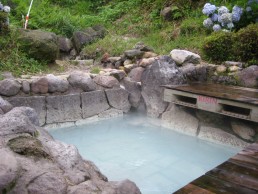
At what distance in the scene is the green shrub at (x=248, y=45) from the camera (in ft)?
16.7

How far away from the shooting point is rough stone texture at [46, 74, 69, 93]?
4.73 meters

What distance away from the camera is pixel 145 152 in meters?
4.15

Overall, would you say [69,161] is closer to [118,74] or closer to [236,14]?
[118,74]

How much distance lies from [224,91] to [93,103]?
7.08ft

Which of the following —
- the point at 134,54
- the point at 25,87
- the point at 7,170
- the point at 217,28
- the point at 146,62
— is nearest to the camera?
the point at 7,170

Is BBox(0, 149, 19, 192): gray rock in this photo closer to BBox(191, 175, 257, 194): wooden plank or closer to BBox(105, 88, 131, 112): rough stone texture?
BBox(191, 175, 257, 194): wooden plank

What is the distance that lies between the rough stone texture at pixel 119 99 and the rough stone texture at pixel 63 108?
612 millimetres

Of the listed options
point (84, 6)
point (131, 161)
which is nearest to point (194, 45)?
point (131, 161)

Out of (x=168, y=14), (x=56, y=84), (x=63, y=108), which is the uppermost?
(x=168, y=14)

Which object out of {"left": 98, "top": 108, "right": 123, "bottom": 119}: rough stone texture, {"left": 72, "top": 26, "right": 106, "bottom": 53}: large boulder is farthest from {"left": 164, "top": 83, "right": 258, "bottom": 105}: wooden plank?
{"left": 72, "top": 26, "right": 106, "bottom": 53}: large boulder

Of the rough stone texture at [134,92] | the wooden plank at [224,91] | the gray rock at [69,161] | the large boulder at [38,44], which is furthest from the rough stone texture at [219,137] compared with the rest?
the large boulder at [38,44]

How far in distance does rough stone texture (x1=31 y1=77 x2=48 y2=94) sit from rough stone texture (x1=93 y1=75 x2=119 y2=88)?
38.5 inches

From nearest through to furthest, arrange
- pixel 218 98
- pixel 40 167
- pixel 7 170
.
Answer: pixel 7 170
pixel 40 167
pixel 218 98

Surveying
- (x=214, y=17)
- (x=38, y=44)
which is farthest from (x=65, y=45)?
(x=214, y=17)
